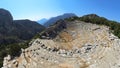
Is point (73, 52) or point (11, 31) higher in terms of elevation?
point (11, 31)

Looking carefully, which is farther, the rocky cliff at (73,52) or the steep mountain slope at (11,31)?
the steep mountain slope at (11,31)

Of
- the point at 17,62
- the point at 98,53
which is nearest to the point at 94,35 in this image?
the point at 98,53

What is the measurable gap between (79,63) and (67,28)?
31854 mm

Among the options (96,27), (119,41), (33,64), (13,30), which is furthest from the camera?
(13,30)

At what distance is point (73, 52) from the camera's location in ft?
201

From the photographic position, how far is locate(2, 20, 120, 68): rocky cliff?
5266cm

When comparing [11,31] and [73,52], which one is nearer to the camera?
[73,52]

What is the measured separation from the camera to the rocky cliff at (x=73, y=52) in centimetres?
5266

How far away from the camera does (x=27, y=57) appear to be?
187 feet

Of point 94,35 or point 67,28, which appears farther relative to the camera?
point 67,28

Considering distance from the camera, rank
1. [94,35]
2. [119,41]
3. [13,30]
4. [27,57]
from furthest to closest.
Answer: [13,30]
[94,35]
[119,41]
[27,57]

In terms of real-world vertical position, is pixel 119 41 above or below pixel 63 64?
above

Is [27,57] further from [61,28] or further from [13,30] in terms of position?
[13,30]

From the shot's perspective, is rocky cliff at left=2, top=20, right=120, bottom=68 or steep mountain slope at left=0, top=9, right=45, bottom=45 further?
steep mountain slope at left=0, top=9, right=45, bottom=45
